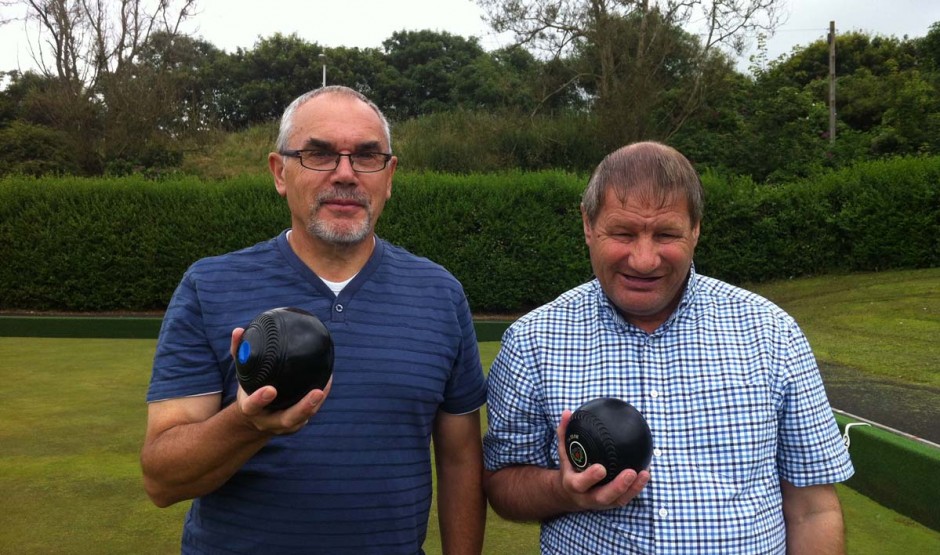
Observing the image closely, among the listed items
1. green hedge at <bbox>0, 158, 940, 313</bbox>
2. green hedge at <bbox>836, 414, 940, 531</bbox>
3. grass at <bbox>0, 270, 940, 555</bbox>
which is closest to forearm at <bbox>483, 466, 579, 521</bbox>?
grass at <bbox>0, 270, 940, 555</bbox>

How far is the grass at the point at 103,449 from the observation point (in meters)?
3.60

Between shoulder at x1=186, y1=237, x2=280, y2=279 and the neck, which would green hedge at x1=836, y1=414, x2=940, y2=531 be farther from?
shoulder at x1=186, y1=237, x2=280, y2=279

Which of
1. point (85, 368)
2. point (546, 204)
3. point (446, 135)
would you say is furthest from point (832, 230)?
point (85, 368)

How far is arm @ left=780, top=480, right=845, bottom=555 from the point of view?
73.7 inches

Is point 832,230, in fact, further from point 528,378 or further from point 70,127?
point 70,127

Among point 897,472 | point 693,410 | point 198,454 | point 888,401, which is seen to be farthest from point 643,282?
point 888,401

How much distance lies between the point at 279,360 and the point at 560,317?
2.59 ft

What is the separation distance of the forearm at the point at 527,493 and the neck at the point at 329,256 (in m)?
0.65

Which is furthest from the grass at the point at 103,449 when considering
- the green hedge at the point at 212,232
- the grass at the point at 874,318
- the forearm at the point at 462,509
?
the green hedge at the point at 212,232

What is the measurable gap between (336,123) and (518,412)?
84 cm

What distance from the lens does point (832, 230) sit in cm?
1553

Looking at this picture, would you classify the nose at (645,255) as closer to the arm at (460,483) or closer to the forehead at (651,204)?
the forehead at (651,204)

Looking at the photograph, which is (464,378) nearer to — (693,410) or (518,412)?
(518,412)

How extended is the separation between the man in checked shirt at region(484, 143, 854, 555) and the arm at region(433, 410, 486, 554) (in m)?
0.12
